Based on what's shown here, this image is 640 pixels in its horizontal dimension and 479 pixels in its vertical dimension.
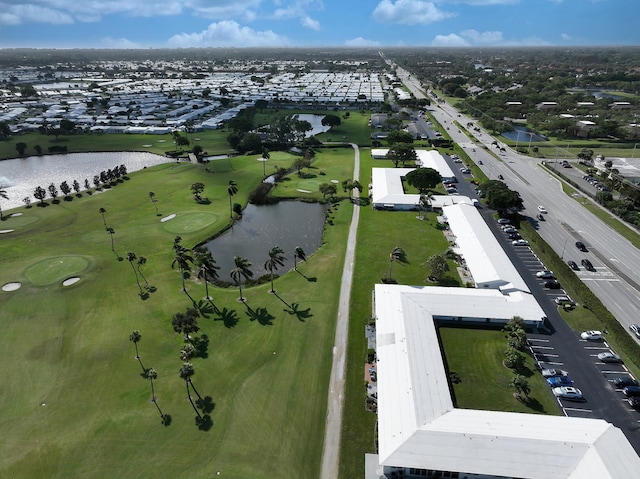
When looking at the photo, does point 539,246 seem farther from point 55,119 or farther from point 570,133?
point 55,119

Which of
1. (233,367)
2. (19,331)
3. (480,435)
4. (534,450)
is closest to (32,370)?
(19,331)

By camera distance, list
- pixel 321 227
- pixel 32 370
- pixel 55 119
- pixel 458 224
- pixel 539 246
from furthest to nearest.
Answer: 1. pixel 55 119
2. pixel 321 227
3. pixel 458 224
4. pixel 539 246
5. pixel 32 370

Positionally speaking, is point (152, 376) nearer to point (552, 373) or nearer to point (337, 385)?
point (337, 385)

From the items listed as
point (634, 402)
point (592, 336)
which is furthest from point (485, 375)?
point (592, 336)

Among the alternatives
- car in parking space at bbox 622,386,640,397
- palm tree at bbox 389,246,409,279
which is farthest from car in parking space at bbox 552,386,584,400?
palm tree at bbox 389,246,409,279

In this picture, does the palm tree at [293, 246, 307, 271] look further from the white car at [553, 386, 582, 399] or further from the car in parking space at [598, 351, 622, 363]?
the car in parking space at [598, 351, 622, 363]
